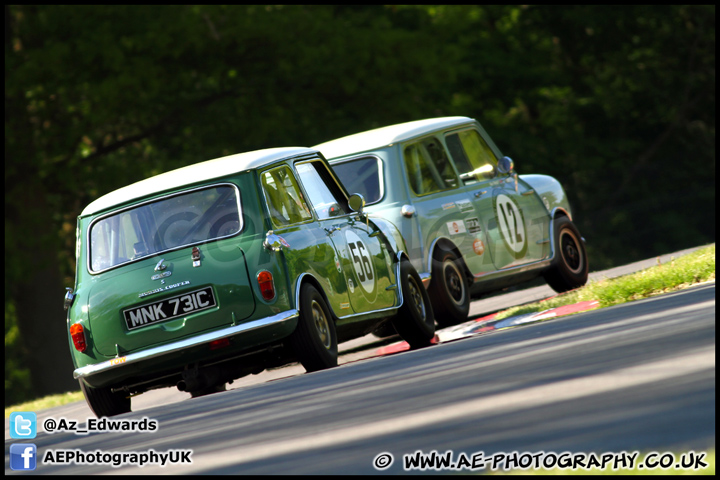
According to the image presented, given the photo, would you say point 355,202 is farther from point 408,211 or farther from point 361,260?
point 408,211

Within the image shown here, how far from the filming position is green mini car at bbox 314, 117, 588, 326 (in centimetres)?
1185

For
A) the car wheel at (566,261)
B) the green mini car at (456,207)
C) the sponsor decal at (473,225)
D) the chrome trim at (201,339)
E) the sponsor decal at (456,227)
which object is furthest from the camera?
the car wheel at (566,261)

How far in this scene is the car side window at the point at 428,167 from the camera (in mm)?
12172

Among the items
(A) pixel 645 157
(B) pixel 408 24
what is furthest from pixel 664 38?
(B) pixel 408 24

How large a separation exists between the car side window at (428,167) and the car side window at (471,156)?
0.19 meters

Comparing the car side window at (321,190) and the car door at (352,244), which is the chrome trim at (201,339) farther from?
the car side window at (321,190)

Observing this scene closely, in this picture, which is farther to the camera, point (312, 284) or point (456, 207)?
point (456, 207)

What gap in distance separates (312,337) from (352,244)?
4.84 feet

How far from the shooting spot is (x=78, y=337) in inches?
351

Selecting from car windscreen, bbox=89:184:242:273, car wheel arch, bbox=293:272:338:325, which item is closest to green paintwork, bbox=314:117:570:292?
car wheel arch, bbox=293:272:338:325

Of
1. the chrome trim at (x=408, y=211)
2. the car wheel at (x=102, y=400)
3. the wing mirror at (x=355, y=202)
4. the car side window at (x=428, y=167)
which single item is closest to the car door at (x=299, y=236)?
the wing mirror at (x=355, y=202)

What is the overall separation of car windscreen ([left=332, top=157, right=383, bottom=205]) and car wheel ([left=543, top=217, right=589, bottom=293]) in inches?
97.0

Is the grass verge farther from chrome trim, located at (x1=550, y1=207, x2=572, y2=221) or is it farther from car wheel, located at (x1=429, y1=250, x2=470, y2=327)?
chrome trim, located at (x1=550, y1=207, x2=572, y2=221)

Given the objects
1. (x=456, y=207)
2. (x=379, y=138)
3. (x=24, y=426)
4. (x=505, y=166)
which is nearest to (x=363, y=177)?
(x=379, y=138)
